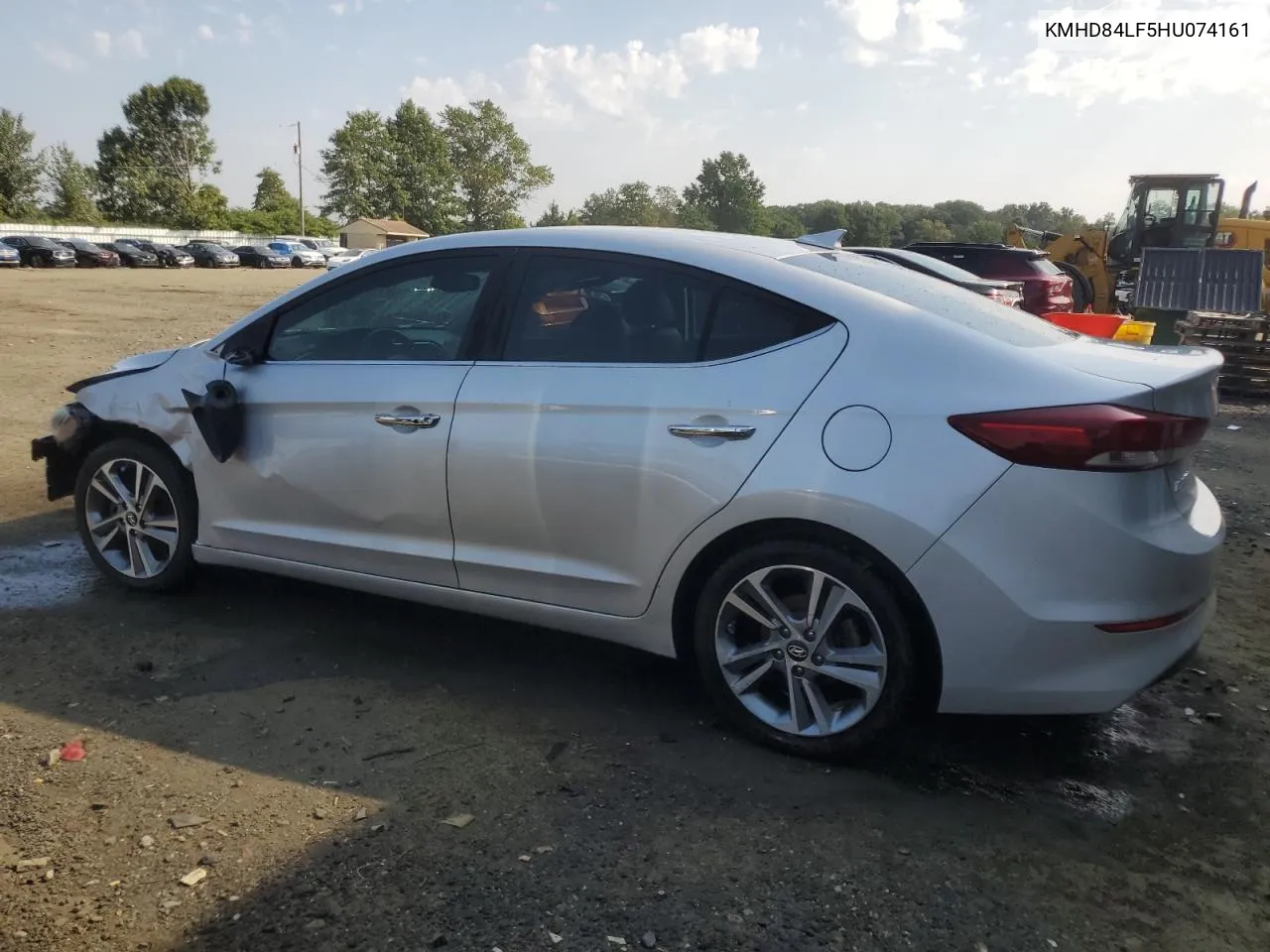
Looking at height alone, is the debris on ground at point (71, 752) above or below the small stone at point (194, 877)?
above

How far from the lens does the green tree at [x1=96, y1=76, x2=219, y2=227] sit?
79812 mm

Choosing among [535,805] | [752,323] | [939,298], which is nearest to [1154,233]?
[939,298]

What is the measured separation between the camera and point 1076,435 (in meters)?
2.79

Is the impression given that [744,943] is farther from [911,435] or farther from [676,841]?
[911,435]

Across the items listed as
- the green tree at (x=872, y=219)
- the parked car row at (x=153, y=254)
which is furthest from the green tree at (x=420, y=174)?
the green tree at (x=872, y=219)

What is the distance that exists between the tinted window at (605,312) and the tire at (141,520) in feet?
5.64

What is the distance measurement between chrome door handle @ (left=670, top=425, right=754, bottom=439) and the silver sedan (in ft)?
0.04

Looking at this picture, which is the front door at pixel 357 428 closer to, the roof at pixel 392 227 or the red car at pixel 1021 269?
the red car at pixel 1021 269

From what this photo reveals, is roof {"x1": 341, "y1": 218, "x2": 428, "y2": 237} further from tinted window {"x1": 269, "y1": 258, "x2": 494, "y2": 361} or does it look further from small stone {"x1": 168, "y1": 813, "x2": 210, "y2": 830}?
small stone {"x1": 168, "y1": 813, "x2": 210, "y2": 830}

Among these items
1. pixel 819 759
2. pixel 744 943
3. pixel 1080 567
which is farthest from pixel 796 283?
pixel 744 943

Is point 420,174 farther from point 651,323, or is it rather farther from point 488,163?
point 651,323

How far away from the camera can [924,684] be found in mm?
3094

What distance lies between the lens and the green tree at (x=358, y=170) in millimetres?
96438

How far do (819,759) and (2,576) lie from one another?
12.8 ft
